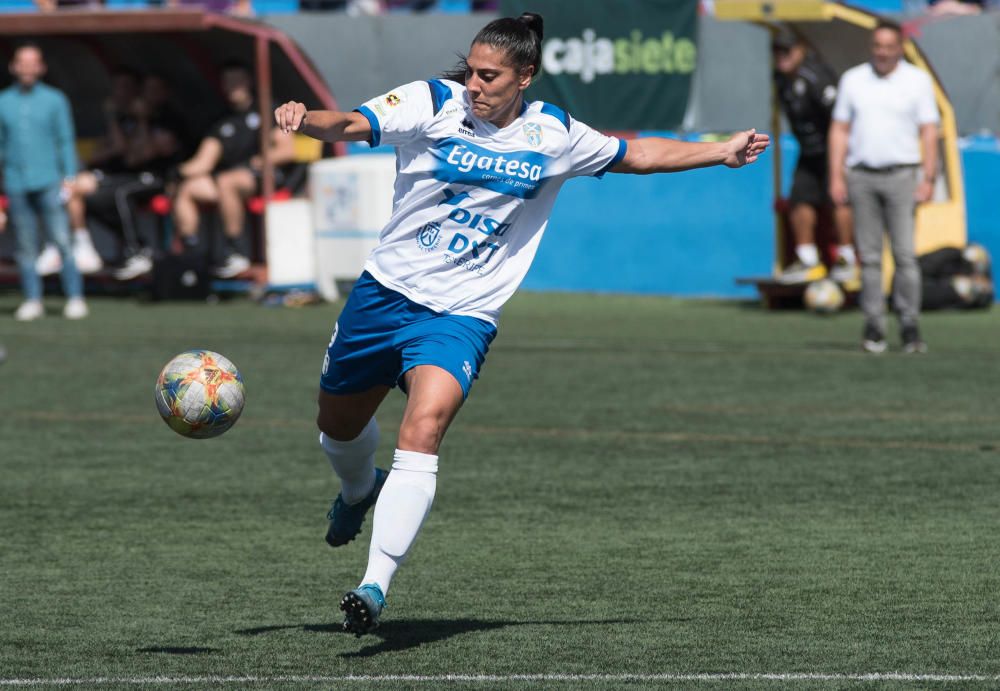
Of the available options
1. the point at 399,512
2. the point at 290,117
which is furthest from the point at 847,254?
the point at 290,117

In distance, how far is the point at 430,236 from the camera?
6.59 meters

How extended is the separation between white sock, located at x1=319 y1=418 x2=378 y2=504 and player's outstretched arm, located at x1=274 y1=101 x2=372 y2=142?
1.23 meters

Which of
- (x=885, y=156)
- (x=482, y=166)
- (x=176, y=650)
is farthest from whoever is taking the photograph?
(x=885, y=156)

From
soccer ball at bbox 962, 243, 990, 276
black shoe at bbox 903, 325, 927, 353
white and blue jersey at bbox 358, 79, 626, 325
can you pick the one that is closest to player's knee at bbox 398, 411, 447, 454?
white and blue jersey at bbox 358, 79, 626, 325

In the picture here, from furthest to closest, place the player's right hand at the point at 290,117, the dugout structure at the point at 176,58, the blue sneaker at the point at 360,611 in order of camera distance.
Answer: the dugout structure at the point at 176,58
the player's right hand at the point at 290,117
the blue sneaker at the point at 360,611

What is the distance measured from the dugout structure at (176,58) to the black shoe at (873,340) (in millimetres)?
7747

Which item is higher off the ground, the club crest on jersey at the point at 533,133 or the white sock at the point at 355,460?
the club crest on jersey at the point at 533,133

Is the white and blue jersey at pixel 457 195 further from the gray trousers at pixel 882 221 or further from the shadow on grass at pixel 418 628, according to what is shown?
the gray trousers at pixel 882 221

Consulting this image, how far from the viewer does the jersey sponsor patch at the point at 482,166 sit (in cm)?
653

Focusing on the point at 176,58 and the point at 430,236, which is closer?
the point at 430,236

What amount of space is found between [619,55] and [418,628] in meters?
15.7

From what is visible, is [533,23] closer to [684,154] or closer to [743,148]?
[684,154]

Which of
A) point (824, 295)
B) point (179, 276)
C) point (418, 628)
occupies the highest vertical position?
point (418, 628)

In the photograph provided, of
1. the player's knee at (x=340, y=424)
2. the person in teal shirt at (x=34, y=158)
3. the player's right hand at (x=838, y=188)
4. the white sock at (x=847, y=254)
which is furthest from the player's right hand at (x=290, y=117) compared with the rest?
the white sock at (x=847, y=254)
